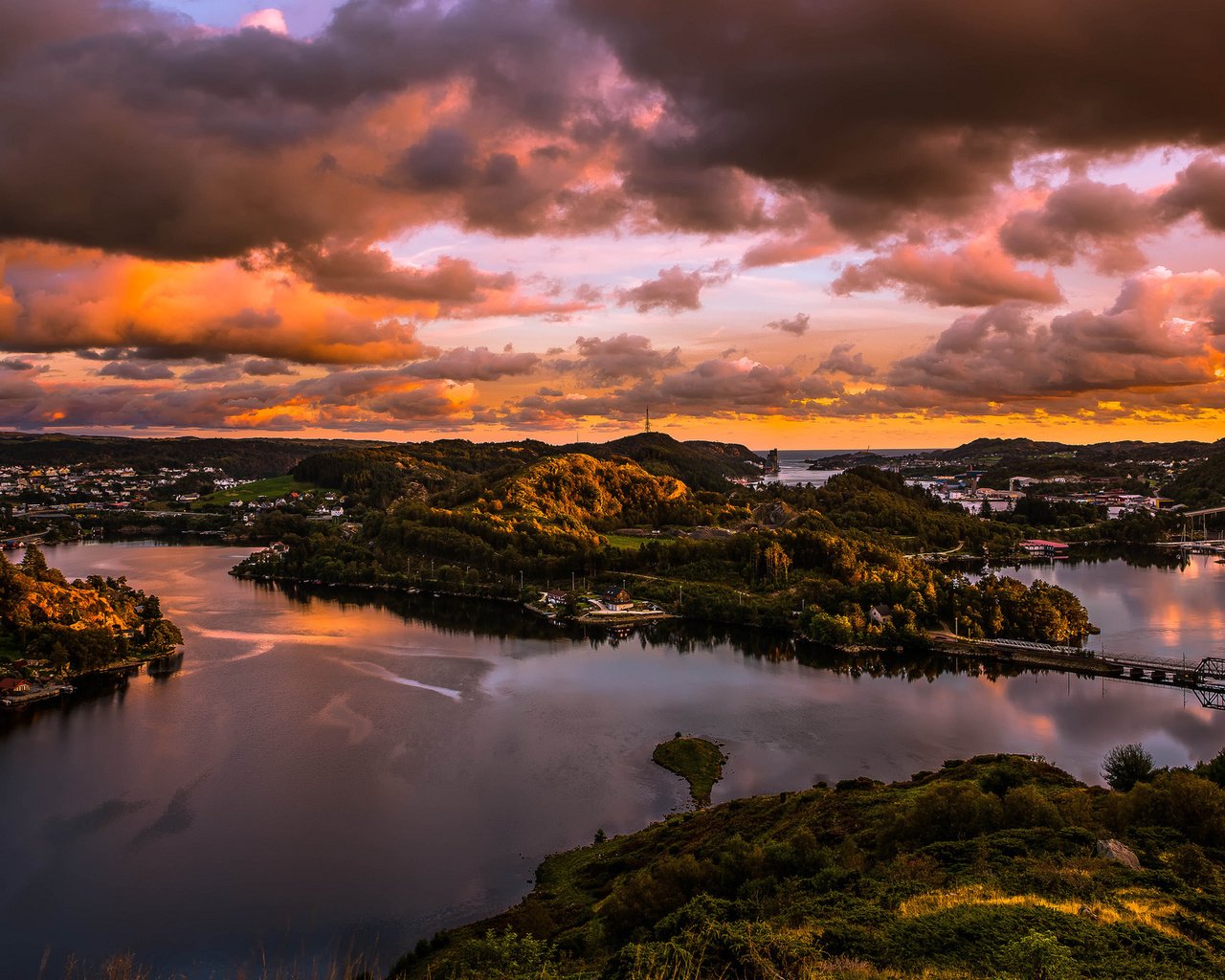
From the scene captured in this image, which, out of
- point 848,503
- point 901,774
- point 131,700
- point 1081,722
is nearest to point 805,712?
point 901,774

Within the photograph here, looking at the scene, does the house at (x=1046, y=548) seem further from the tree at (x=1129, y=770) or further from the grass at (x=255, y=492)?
the grass at (x=255, y=492)

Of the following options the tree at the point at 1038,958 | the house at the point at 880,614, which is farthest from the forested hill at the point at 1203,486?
the tree at the point at 1038,958

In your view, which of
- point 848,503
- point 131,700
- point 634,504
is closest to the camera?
point 131,700

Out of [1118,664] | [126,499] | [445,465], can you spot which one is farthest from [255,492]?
[1118,664]

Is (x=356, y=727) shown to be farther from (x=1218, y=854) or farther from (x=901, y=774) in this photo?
(x=1218, y=854)

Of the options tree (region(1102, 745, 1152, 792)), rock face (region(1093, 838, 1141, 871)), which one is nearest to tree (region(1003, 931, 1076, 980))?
rock face (region(1093, 838, 1141, 871))

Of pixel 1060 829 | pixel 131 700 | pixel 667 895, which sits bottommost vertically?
pixel 131 700
